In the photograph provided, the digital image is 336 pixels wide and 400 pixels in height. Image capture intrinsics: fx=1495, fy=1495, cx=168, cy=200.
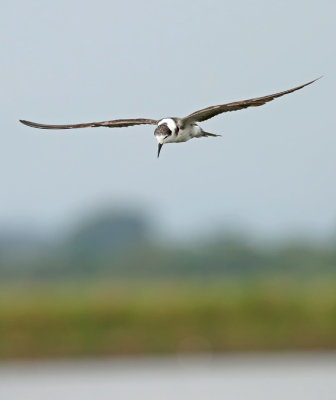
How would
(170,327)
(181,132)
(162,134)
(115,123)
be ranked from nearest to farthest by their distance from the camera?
(162,134) → (181,132) → (115,123) → (170,327)

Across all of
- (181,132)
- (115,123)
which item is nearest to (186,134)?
(181,132)

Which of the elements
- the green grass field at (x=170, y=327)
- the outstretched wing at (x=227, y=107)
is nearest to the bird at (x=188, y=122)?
the outstretched wing at (x=227, y=107)

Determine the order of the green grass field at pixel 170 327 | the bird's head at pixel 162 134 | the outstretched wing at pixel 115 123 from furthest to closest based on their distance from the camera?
the green grass field at pixel 170 327 < the outstretched wing at pixel 115 123 < the bird's head at pixel 162 134

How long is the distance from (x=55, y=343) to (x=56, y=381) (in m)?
0.85

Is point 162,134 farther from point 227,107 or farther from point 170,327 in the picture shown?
point 170,327

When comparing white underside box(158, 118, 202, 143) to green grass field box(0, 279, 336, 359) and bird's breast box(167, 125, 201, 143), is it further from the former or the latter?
green grass field box(0, 279, 336, 359)

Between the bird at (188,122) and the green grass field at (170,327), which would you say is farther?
the green grass field at (170,327)

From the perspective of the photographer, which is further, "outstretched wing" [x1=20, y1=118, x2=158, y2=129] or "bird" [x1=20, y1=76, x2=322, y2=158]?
"outstretched wing" [x1=20, y1=118, x2=158, y2=129]

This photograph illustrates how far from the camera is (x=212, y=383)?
33.0 meters

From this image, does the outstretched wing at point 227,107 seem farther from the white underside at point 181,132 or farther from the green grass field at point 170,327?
the green grass field at point 170,327

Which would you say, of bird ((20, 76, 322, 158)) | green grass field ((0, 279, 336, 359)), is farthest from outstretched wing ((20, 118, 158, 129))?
green grass field ((0, 279, 336, 359))

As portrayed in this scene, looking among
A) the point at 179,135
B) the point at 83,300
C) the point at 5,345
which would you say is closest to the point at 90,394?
the point at 5,345

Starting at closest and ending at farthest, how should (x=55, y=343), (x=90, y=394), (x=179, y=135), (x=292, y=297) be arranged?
(x=179, y=135), (x=90, y=394), (x=55, y=343), (x=292, y=297)

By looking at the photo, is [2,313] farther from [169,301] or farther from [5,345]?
[169,301]
